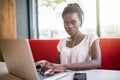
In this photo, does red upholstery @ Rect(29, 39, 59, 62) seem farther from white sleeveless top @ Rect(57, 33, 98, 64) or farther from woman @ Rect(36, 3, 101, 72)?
white sleeveless top @ Rect(57, 33, 98, 64)

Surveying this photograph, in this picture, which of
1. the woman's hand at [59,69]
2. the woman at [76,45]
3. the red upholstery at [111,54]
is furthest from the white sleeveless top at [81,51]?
the red upholstery at [111,54]

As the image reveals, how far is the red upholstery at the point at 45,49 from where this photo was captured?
2.43 meters

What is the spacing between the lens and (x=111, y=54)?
81.6 inches

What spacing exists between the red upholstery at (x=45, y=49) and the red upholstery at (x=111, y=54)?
0.62 m

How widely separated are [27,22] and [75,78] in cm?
218

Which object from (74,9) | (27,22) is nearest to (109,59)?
(74,9)

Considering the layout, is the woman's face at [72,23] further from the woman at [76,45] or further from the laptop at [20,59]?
the laptop at [20,59]

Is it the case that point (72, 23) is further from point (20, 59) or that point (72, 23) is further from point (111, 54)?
point (20, 59)

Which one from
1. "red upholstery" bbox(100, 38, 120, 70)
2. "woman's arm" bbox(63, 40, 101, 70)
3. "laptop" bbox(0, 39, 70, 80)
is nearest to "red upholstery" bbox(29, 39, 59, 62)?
"red upholstery" bbox(100, 38, 120, 70)

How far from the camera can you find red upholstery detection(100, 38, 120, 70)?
2.04m

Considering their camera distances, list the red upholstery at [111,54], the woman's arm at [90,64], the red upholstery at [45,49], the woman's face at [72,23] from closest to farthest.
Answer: the woman's arm at [90,64]
the woman's face at [72,23]
the red upholstery at [111,54]
the red upholstery at [45,49]

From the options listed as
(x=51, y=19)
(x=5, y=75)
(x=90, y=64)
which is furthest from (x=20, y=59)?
(x=51, y=19)

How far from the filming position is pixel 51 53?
2443 mm

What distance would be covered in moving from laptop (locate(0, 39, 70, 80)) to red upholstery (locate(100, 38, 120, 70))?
100 centimetres
